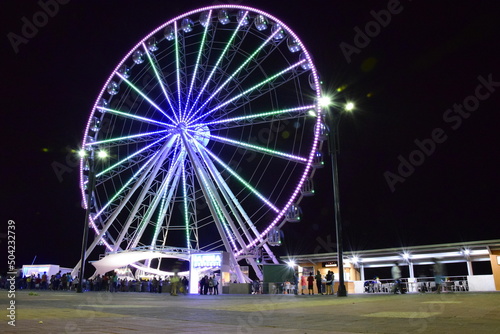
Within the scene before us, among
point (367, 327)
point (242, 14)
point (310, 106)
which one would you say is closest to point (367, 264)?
point (310, 106)

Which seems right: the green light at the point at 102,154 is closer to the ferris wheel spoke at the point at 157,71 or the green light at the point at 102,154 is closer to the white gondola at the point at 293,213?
the ferris wheel spoke at the point at 157,71

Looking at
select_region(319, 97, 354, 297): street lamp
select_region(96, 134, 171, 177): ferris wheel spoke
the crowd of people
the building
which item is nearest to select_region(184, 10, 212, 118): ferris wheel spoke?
select_region(96, 134, 171, 177): ferris wheel spoke

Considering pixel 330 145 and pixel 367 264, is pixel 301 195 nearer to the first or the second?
pixel 330 145

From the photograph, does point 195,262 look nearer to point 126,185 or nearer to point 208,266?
point 208,266

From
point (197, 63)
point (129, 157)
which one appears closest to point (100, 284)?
point (129, 157)

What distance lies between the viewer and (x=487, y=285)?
2511 cm

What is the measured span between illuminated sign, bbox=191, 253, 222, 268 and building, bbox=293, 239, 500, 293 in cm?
577

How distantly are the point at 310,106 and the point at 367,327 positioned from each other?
18.9 meters

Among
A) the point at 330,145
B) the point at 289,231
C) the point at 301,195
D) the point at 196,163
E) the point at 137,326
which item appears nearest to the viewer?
the point at 137,326

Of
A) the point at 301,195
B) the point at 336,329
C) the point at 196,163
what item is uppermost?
the point at 196,163

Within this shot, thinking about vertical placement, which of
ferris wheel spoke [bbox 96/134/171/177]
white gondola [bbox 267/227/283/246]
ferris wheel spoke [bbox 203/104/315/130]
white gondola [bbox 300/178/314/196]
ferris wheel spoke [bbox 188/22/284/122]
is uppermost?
ferris wheel spoke [bbox 188/22/284/122]

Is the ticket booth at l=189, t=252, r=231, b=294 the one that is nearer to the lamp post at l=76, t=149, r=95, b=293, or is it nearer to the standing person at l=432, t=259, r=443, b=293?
the lamp post at l=76, t=149, r=95, b=293

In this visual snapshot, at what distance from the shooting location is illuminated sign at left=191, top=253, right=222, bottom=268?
84.1ft

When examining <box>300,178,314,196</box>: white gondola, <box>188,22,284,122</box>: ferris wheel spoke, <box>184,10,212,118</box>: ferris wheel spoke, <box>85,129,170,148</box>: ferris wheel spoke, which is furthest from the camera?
<box>85,129,170,148</box>: ferris wheel spoke
